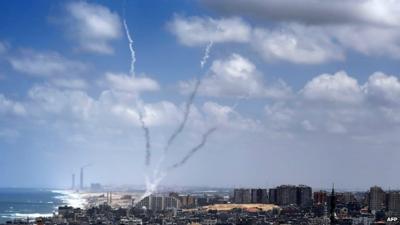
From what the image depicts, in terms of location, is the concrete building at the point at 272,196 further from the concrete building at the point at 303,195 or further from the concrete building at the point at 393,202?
the concrete building at the point at 393,202

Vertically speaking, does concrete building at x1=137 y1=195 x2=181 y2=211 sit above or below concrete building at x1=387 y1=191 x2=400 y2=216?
below

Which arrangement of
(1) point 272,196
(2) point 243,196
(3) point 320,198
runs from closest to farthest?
(3) point 320,198 → (1) point 272,196 → (2) point 243,196

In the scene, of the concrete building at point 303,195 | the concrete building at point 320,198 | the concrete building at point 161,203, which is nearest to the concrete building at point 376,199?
the concrete building at point 320,198

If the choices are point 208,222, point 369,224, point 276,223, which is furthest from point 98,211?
point 369,224

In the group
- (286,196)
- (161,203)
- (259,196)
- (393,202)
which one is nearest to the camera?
(393,202)

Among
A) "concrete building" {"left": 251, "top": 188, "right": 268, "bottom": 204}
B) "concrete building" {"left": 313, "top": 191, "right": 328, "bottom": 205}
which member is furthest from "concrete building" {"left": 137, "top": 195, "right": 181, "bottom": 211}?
"concrete building" {"left": 313, "top": 191, "right": 328, "bottom": 205}

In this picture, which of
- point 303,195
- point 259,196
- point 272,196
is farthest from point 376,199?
point 259,196

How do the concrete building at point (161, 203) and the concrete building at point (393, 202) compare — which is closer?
the concrete building at point (393, 202)

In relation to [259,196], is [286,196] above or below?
above

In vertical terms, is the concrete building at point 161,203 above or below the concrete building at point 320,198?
below

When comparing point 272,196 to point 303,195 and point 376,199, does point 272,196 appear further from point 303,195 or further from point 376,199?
point 376,199

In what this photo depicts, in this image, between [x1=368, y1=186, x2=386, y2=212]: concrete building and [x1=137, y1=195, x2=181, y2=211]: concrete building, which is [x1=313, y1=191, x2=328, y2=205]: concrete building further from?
[x1=137, y1=195, x2=181, y2=211]: concrete building
